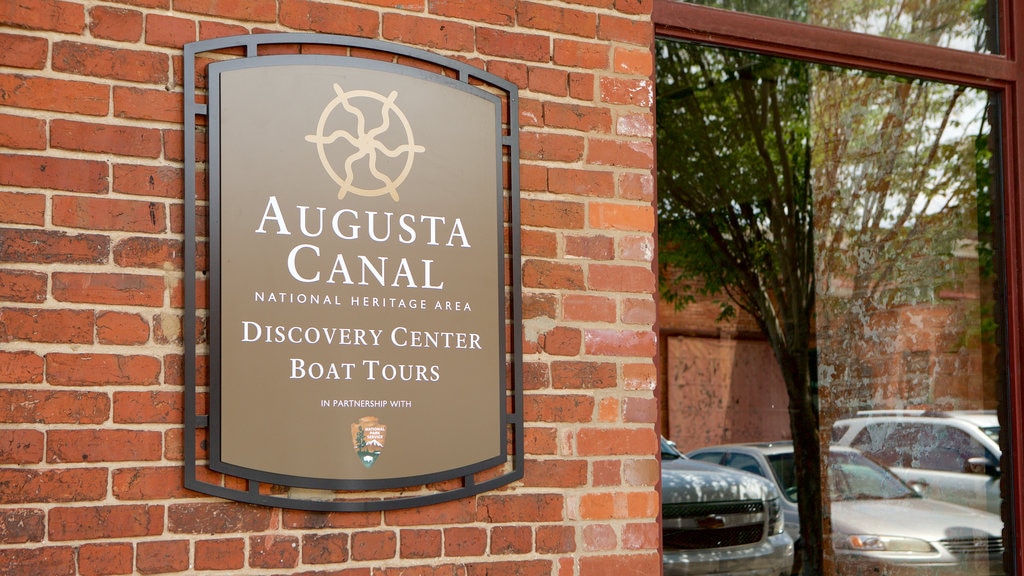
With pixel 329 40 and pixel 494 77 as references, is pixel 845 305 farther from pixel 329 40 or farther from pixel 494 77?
pixel 329 40

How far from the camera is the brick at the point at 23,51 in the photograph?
2367mm

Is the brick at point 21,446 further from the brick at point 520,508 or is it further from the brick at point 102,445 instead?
the brick at point 520,508

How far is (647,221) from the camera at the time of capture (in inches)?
119

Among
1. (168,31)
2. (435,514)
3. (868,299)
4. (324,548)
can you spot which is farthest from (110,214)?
(868,299)

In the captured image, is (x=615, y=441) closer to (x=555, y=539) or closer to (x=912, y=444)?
(x=555, y=539)

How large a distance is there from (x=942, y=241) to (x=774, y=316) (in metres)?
0.67

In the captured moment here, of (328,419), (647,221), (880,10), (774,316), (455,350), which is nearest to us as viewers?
(328,419)

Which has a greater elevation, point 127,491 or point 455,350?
point 455,350

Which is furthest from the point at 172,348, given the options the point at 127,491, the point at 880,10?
the point at 880,10

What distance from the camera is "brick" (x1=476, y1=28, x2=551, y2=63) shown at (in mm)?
2861

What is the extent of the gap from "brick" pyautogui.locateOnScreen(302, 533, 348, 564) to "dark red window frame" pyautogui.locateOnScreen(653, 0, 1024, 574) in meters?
1.97

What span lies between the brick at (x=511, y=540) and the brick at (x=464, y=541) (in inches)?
1.1

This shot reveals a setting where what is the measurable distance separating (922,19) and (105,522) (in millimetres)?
3232

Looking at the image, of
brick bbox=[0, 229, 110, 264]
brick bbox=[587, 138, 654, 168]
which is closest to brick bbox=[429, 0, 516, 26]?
brick bbox=[587, 138, 654, 168]
